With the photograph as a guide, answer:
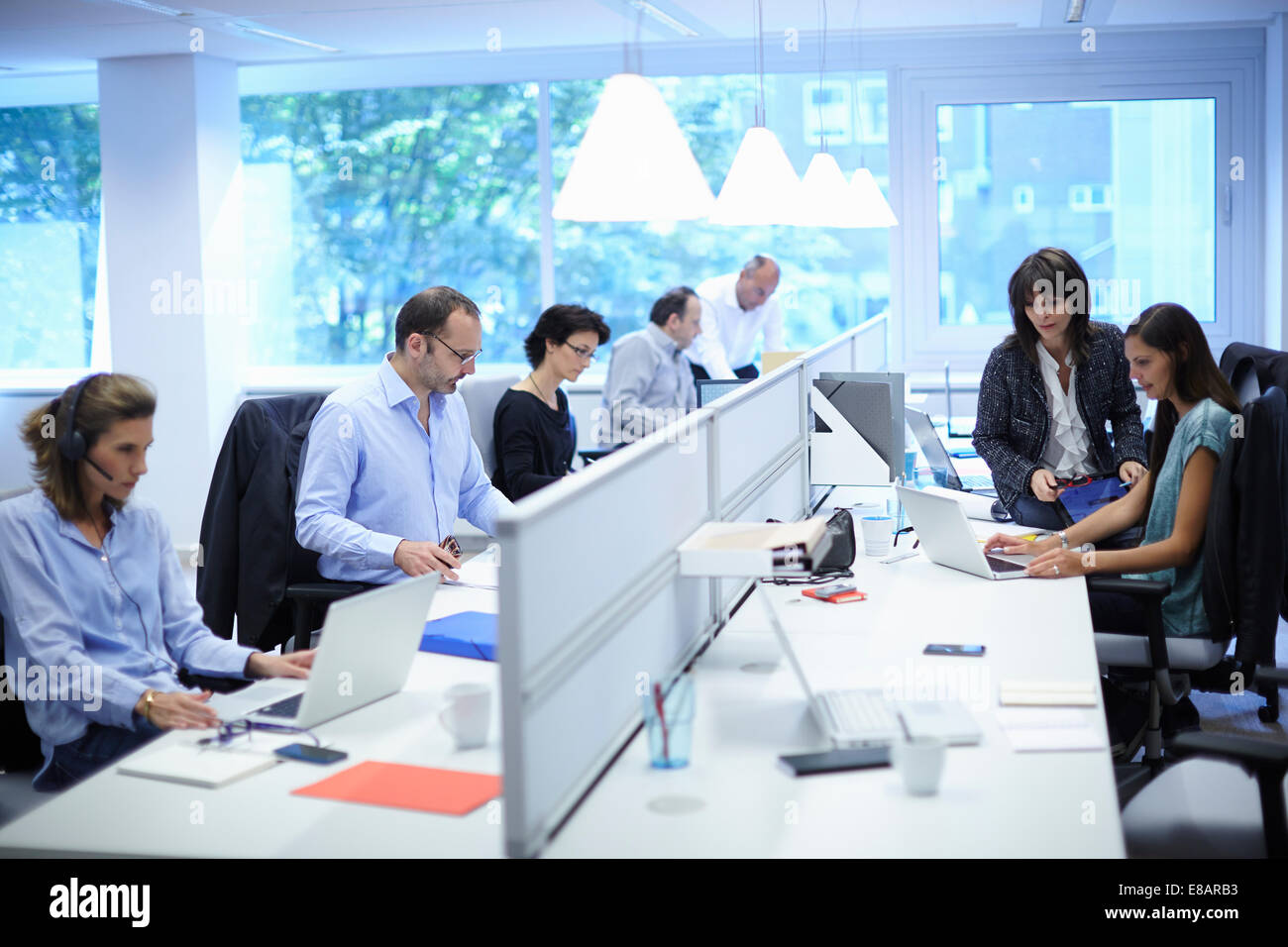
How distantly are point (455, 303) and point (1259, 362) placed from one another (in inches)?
94.8

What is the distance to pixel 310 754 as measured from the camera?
1767mm

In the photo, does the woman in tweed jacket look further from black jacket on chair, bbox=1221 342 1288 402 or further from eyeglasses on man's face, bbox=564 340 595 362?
eyeglasses on man's face, bbox=564 340 595 362

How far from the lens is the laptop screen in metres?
3.71

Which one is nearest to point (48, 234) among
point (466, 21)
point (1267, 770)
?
point (466, 21)

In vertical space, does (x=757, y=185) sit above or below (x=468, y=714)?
above

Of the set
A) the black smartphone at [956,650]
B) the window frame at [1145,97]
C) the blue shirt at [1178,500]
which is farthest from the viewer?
the window frame at [1145,97]

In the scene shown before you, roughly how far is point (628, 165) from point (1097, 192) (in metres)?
4.96

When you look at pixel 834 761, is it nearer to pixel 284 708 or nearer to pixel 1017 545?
pixel 284 708

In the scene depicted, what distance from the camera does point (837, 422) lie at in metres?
3.39

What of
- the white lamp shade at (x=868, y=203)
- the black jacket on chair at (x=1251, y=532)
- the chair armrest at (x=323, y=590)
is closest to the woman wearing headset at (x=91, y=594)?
the chair armrest at (x=323, y=590)

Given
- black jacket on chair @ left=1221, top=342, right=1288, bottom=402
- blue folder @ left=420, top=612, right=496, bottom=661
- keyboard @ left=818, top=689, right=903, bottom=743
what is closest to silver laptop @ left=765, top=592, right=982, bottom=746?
keyboard @ left=818, top=689, right=903, bottom=743

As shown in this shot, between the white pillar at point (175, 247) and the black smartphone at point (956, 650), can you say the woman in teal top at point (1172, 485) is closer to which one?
the black smartphone at point (956, 650)

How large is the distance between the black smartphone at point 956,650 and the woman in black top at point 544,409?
195 centimetres

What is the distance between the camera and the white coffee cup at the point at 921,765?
1589mm
